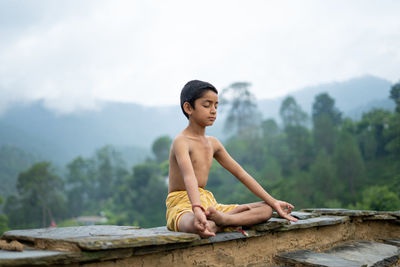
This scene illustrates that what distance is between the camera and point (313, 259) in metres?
2.42

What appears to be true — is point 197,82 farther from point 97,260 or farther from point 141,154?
point 141,154

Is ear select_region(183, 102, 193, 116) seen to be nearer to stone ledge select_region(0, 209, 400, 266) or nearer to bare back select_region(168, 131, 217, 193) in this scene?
bare back select_region(168, 131, 217, 193)

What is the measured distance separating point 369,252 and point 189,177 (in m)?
1.58

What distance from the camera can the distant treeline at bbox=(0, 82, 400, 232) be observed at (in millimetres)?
31375

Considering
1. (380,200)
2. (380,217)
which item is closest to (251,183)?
(380,217)

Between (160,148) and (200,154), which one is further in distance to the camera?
(160,148)

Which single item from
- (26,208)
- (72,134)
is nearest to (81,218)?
(26,208)

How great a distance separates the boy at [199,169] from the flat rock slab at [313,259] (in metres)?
0.25

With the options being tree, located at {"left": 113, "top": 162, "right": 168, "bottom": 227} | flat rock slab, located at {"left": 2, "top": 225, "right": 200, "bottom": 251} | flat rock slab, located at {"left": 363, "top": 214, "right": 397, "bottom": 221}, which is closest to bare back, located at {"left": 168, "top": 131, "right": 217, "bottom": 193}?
flat rock slab, located at {"left": 2, "top": 225, "right": 200, "bottom": 251}

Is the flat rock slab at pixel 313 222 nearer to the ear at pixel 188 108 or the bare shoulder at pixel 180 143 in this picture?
the bare shoulder at pixel 180 143

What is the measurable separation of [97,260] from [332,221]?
189 centimetres

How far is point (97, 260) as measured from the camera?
1.75 metres

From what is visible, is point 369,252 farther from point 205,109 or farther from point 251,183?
point 205,109

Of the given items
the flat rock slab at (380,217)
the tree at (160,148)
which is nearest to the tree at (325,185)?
the tree at (160,148)
